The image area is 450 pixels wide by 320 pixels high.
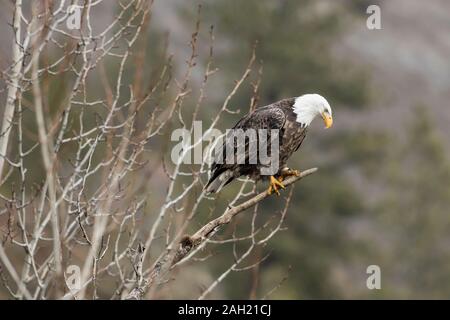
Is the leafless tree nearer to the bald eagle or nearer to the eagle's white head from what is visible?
the bald eagle

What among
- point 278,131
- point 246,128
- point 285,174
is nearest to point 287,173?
point 285,174

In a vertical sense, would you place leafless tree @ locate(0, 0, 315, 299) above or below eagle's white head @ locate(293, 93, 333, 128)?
below

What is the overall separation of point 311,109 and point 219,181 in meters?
1.10

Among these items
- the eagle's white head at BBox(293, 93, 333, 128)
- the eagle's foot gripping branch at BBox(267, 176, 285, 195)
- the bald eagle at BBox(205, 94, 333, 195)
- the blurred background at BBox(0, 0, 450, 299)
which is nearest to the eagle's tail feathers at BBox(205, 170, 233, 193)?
the bald eagle at BBox(205, 94, 333, 195)

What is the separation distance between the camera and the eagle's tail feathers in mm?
7504

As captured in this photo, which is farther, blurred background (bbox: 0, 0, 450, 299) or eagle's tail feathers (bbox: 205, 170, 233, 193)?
blurred background (bbox: 0, 0, 450, 299)

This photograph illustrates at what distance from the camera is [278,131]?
23.6 ft

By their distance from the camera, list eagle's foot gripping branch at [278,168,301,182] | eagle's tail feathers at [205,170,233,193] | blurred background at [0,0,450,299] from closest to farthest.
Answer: eagle's foot gripping branch at [278,168,301,182] → eagle's tail feathers at [205,170,233,193] → blurred background at [0,0,450,299]

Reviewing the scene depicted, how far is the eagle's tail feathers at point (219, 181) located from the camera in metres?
7.50

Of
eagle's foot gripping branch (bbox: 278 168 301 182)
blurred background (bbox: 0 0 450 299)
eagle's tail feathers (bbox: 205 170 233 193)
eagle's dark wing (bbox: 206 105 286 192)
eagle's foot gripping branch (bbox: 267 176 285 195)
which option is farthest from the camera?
blurred background (bbox: 0 0 450 299)

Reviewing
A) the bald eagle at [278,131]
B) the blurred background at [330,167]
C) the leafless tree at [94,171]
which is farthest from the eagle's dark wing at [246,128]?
the blurred background at [330,167]

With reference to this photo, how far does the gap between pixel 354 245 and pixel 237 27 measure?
265 inches

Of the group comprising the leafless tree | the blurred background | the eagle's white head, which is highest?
the blurred background
